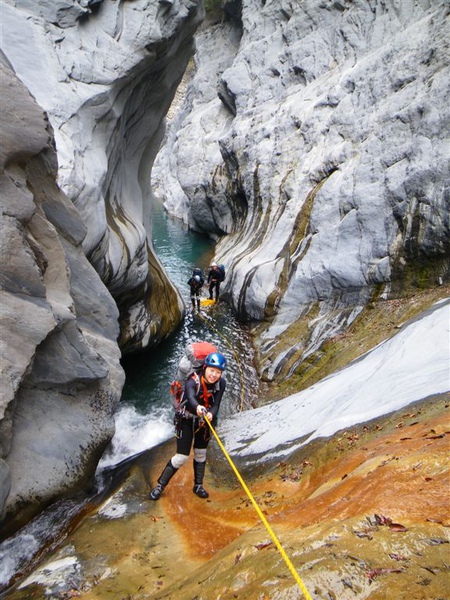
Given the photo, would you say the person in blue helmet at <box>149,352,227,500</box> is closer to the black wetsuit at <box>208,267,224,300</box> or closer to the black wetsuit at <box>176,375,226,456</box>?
the black wetsuit at <box>176,375,226,456</box>

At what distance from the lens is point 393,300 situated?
1410cm

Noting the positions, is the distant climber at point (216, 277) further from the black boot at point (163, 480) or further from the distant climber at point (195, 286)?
the black boot at point (163, 480)

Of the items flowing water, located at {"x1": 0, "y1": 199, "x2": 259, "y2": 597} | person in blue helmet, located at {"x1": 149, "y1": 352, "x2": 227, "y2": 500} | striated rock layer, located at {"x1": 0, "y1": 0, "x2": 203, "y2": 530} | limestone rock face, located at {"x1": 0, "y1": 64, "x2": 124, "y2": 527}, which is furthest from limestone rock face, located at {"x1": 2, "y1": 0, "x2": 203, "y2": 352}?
person in blue helmet, located at {"x1": 149, "y1": 352, "x2": 227, "y2": 500}

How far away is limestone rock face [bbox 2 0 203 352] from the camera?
11.3 m

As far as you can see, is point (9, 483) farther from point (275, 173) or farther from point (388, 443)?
point (275, 173)

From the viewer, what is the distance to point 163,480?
7684 millimetres

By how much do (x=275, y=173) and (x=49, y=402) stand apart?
61.5ft

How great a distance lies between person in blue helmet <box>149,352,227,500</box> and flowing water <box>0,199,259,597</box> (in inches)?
91.7

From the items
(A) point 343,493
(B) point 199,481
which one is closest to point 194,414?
(B) point 199,481

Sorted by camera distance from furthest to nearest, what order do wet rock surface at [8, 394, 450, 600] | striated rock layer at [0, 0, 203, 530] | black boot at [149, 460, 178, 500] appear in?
black boot at [149, 460, 178, 500], striated rock layer at [0, 0, 203, 530], wet rock surface at [8, 394, 450, 600]

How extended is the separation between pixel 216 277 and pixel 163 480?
15.9 metres

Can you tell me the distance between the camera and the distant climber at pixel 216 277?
2260cm

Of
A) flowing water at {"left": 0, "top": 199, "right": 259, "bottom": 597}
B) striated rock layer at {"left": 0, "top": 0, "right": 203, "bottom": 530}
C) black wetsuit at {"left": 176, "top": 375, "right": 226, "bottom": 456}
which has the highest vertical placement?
striated rock layer at {"left": 0, "top": 0, "right": 203, "bottom": 530}

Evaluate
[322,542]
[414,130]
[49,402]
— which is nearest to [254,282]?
[414,130]
